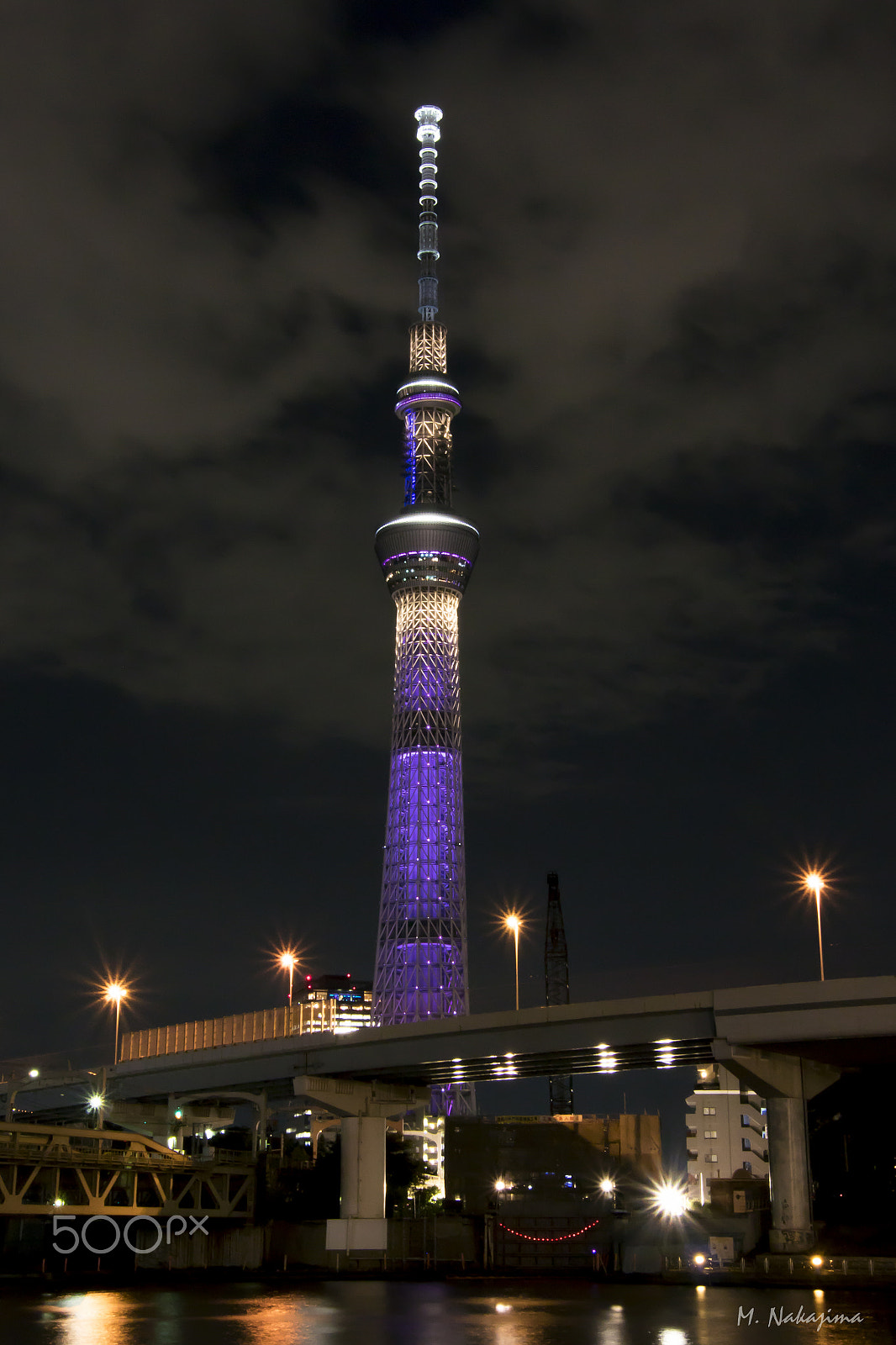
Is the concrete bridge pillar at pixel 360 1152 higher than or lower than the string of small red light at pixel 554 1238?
higher

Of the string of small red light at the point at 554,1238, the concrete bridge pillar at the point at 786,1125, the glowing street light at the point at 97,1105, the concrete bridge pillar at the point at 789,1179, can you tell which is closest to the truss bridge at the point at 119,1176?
the glowing street light at the point at 97,1105

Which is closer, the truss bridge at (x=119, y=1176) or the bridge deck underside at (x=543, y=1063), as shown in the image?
the truss bridge at (x=119, y=1176)

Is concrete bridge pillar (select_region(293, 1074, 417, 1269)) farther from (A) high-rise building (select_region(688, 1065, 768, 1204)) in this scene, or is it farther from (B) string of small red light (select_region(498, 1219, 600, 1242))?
(A) high-rise building (select_region(688, 1065, 768, 1204))

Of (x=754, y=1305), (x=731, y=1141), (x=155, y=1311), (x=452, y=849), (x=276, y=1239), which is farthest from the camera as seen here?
(x=452, y=849)

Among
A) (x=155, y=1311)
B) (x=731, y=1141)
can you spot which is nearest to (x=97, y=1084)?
(x=155, y=1311)

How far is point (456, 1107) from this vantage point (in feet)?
643

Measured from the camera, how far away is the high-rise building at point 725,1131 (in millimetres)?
168250

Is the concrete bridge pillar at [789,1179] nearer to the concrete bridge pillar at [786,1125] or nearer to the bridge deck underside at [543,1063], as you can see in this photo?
the concrete bridge pillar at [786,1125]

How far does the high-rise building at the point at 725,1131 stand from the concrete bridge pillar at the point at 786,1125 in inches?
3969

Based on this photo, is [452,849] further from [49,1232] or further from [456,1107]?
[49,1232]

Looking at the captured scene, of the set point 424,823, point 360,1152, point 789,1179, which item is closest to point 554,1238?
point 360,1152

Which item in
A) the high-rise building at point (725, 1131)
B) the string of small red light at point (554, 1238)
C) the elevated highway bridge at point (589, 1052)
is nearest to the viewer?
the elevated highway bridge at point (589, 1052)

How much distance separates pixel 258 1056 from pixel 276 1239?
1131 centimetres

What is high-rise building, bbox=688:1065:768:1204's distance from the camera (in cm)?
16825
